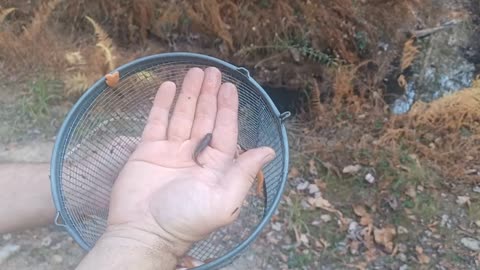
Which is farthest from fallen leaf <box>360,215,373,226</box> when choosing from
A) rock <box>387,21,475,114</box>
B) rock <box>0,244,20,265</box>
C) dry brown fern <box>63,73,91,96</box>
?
dry brown fern <box>63,73,91,96</box>

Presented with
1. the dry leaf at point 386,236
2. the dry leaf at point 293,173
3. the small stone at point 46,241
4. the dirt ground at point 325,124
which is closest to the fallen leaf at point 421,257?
the dirt ground at point 325,124

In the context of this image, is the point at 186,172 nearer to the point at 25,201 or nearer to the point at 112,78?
the point at 112,78

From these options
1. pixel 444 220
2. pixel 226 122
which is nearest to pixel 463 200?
pixel 444 220

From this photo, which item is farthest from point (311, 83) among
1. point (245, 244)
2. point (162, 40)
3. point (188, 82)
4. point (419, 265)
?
point (245, 244)

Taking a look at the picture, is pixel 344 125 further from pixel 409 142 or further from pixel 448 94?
pixel 448 94

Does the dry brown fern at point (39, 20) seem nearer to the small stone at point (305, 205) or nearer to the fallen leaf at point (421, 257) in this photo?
the small stone at point (305, 205)

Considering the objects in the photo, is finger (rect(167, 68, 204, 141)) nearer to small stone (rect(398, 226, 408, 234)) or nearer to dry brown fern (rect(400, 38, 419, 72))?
small stone (rect(398, 226, 408, 234))

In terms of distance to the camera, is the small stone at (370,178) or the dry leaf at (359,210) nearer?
the dry leaf at (359,210)

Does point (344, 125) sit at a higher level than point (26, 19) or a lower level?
lower
